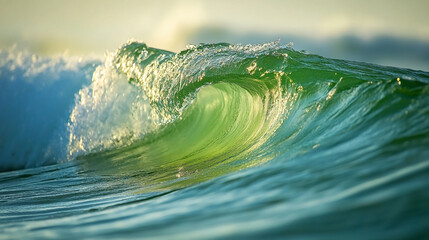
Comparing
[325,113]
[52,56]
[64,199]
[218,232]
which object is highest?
[52,56]

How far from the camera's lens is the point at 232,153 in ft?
20.3

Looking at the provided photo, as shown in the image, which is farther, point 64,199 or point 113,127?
point 113,127

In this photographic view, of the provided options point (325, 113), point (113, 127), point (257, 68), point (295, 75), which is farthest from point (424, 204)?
point (113, 127)

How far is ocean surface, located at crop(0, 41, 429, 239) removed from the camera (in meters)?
2.29

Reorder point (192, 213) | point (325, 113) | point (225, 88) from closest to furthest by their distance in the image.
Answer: point (192, 213)
point (325, 113)
point (225, 88)

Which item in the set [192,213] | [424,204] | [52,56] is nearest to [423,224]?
[424,204]

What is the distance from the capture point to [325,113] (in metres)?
5.22

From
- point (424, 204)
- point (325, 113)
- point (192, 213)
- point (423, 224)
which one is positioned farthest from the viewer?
point (325, 113)

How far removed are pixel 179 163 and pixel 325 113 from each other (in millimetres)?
2499

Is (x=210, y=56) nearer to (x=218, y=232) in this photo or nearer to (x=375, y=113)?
(x=375, y=113)

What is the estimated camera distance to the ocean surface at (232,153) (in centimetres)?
229

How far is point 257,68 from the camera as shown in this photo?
7.21 metres

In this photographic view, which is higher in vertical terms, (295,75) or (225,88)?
(225,88)

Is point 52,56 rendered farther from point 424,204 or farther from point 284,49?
point 424,204
